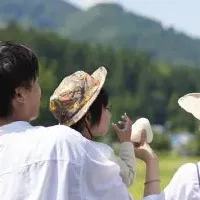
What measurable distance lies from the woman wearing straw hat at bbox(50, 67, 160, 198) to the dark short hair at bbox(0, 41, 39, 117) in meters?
0.37

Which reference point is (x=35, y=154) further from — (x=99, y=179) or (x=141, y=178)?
(x=141, y=178)

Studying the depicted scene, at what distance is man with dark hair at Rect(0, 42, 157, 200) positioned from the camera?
2.38 m

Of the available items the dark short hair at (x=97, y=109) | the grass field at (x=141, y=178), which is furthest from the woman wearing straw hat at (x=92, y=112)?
the grass field at (x=141, y=178)

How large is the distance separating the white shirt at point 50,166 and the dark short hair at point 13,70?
5.1 inches

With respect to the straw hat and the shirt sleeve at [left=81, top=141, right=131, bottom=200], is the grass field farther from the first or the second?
the shirt sleeve at [left=81, top=141, right=131, bottom=200]

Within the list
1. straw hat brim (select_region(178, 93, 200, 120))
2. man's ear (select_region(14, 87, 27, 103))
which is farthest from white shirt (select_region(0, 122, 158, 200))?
straw hat brim (select_region(178, 93, 200, 120))

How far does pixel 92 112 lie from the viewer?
121 inches

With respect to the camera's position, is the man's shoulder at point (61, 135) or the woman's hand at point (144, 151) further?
the woman's hand at point (144, 151)

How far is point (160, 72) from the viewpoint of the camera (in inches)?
4235

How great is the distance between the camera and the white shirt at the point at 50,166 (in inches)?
93.7

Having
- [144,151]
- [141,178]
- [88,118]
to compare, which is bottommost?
[141,178]

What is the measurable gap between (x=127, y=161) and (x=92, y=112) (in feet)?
1.00

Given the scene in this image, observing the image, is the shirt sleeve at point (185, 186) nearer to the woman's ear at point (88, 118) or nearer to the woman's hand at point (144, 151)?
the woman's hand at point (144, 151)

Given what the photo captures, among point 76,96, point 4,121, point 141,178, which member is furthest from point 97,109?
point 141,178
